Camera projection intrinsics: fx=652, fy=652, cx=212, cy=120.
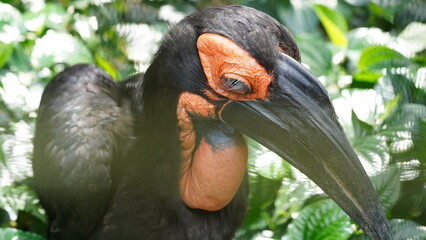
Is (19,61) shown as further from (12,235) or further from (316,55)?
(316,55)

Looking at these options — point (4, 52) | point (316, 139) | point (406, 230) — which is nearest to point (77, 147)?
point (316, 139)

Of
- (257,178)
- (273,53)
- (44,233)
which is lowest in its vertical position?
(44,233)

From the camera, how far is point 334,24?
9.98ft

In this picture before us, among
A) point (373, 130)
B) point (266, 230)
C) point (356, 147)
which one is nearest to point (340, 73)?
point (373, 130)

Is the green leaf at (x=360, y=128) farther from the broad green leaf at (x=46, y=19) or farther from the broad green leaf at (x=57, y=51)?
the broad green leaf at (x=46, y=19)

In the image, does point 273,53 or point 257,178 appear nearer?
point 273,53

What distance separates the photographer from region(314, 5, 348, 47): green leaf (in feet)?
9.93

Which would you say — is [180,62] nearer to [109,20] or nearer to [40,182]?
[40,182]

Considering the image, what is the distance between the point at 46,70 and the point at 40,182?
2.53 feet

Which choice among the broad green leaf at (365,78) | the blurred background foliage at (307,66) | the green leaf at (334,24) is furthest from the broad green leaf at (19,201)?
the green leaf at (334,24)

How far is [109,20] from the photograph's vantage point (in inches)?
106

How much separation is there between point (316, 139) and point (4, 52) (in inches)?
59.3

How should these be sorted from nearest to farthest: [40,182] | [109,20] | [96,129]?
[96,129] → [40,182] → [109,20]

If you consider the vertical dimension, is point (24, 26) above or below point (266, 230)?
above
